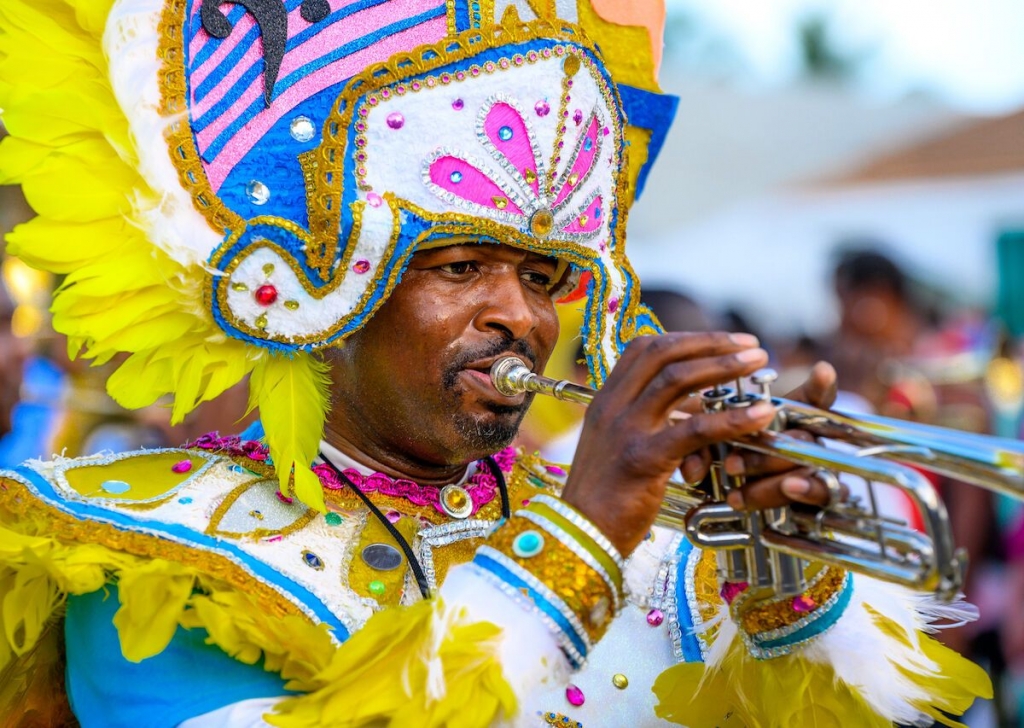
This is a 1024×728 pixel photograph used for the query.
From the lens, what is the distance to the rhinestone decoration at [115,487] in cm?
264

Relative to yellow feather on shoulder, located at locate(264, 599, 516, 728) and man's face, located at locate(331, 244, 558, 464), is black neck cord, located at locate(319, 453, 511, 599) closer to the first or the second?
man's face, located at locate(331, 244, 558, 464)

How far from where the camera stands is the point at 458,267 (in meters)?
2.75

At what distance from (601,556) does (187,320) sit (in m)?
1.14

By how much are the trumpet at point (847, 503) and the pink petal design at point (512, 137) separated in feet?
1.86

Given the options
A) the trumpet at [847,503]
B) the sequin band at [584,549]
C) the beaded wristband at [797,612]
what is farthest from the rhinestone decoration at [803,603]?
the sequin band at [584,549]

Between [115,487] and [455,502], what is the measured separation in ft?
2.49

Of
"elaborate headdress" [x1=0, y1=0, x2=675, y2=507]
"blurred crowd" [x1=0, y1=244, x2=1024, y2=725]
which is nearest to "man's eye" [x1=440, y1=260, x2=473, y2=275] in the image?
"elaborate headdress" [x1=0, y1=0, x2=675, y2=507]

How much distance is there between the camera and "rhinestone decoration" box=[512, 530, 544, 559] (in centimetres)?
212

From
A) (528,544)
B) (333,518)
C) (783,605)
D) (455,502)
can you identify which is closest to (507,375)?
(455,502)

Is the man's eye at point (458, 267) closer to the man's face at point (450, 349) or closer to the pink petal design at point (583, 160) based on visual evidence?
the man's face at point (450, 349)

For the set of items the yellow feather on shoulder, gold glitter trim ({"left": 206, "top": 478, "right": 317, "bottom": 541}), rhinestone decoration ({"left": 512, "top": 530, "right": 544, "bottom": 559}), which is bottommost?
the yellow feather on shoulder

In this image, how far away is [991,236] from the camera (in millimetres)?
13023

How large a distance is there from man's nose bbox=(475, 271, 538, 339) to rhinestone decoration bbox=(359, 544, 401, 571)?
52 centimetres

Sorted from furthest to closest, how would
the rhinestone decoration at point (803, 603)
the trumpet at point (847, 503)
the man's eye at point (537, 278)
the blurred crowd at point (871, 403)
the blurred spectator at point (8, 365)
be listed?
the blurred spectator at point (8, 365)
the blurred crowd at point (871, 403)
the man's eye at point (537, 278)
the rhinestone decoration at point (803, 603)
the trumpet at point (847, 503)
